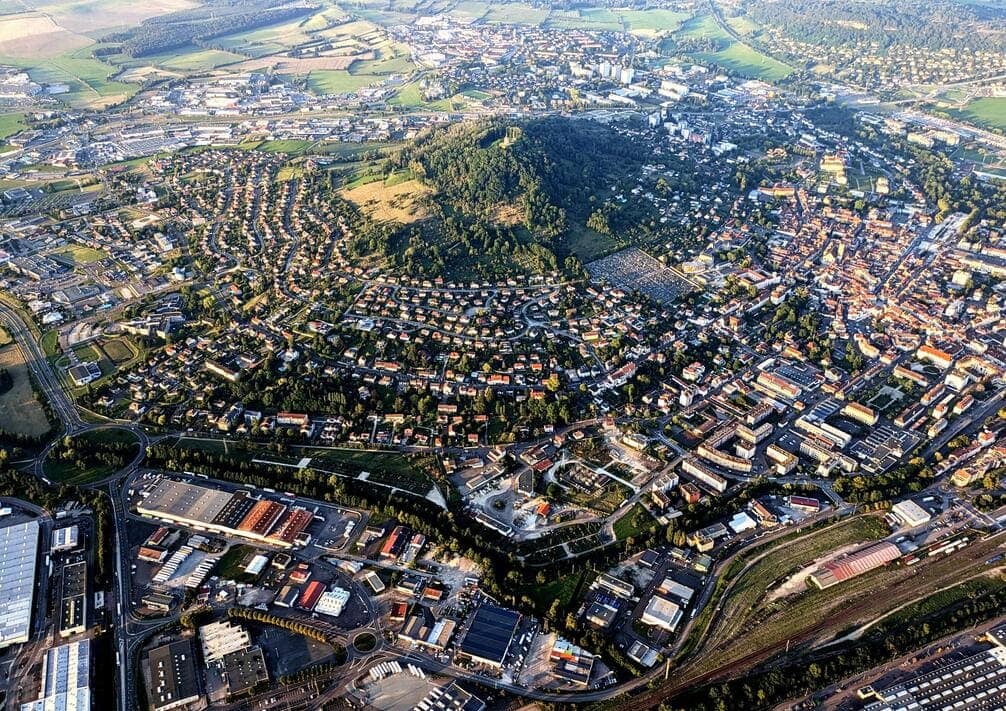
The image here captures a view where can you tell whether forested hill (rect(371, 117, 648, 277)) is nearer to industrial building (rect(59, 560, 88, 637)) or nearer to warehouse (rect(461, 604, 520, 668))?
warehouse (rect(461, 604, 520, 668))

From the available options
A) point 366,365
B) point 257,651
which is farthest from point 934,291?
point 257,651

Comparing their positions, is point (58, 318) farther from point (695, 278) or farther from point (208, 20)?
point (208, 20)

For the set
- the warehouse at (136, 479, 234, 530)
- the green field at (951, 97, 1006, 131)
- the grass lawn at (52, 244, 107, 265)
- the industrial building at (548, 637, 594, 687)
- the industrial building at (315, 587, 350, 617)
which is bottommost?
the green field at (951, 97, 1006, 131)

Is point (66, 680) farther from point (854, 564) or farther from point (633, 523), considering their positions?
point (854, 564)

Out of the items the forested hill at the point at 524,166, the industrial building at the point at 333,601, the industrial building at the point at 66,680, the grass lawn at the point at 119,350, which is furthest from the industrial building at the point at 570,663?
the forested hill at the point at 524,166

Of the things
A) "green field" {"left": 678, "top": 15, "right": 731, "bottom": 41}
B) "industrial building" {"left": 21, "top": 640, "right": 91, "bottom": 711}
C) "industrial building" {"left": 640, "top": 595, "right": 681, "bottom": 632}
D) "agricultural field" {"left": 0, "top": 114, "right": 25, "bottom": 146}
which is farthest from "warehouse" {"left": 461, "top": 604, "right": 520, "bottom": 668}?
"green field" {"left": 678, "top": 15, "right": 731, "bottom": 41}

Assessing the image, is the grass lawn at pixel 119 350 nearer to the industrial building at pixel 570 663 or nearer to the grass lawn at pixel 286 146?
the industrial building at pixel 570 663
